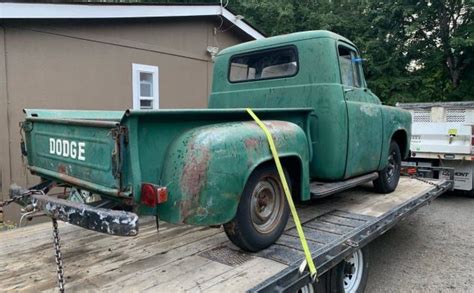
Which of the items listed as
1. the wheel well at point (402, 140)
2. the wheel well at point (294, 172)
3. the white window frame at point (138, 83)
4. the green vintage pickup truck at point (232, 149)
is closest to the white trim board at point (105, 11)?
the white window frame at point (138, 83)

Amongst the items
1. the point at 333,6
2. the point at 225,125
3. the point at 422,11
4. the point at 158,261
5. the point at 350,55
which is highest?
the point at 333,6

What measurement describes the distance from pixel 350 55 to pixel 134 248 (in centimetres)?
321

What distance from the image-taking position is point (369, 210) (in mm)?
4312

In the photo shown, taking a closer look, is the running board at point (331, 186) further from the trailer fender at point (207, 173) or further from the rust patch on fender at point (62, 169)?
the rust patch on fender at point (62, 169)

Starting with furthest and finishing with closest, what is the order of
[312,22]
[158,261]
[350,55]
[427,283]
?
1. [312,22]
2. [350,55]
3. [427,283]
4. [158,261]

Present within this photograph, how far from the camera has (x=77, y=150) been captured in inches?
113

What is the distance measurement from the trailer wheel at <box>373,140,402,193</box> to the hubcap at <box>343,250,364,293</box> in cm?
177

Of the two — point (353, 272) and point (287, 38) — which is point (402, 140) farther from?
point (353, 272)

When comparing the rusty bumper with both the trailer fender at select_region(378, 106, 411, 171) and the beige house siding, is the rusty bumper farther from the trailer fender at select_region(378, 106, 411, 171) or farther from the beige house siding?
the beige house siding

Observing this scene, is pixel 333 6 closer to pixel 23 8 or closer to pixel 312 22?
pixel 312 22

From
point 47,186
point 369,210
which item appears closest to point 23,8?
point 47,186

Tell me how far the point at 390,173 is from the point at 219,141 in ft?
12.0

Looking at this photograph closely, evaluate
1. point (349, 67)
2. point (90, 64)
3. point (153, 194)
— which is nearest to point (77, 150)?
point (153, 194)

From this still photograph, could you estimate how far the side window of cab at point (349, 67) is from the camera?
426 cm
